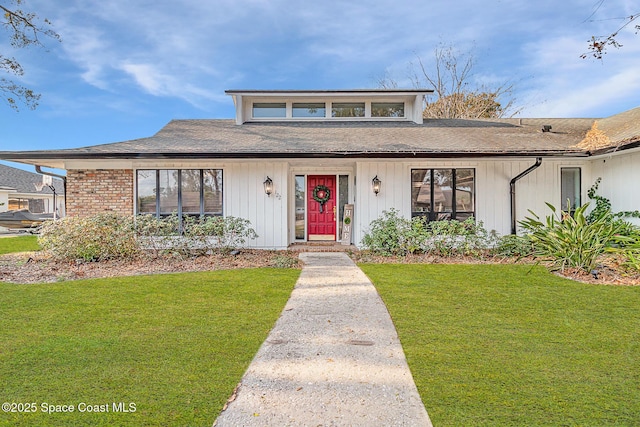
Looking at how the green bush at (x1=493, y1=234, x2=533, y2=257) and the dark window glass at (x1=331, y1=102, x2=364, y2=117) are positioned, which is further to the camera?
the dark window glass at (x1=331, y1=102, x2=364, y2=117)

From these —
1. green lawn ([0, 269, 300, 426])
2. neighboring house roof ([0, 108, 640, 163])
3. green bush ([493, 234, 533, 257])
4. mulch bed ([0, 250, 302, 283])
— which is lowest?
green lawn ([0, 269, 300, 426])

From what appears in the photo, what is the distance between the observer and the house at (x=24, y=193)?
69.8ft

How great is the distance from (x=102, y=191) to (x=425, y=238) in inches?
348

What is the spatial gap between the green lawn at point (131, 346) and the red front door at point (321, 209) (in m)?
5.11

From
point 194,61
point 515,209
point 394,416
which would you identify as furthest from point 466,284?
point 194,61

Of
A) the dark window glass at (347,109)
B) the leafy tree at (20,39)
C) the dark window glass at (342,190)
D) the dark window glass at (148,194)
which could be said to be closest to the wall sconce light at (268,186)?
the dark window glass at (342,190)

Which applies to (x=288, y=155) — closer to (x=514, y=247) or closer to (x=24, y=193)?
(x=514, y=247)

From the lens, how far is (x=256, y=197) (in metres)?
9.78

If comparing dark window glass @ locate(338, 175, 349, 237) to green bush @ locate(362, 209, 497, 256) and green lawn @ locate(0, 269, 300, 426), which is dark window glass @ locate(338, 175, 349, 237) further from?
green lawn @ locate(0, 269, 300, 426)

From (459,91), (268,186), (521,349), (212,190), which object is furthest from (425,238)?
(459,91)

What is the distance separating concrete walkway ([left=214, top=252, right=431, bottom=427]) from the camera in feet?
7.58

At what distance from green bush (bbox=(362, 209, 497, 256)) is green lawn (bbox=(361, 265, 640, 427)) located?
2555mm

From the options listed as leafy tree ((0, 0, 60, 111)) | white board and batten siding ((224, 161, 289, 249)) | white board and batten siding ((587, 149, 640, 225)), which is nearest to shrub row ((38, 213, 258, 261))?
white board and batten siding ((224, 161, 289, 249))

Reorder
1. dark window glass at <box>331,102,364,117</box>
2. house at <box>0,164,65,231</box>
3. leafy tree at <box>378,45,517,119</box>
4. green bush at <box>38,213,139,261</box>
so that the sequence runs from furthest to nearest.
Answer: leafy tree at <box>378,45,517,119</box> < house at <box>0,164,65,231</box> < dark window glass at <box>331,102,364,117</box> < green bush at <box>38,213,139,261</box>
